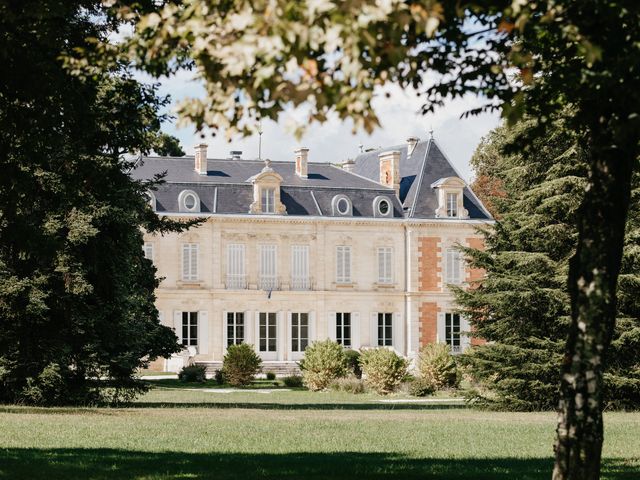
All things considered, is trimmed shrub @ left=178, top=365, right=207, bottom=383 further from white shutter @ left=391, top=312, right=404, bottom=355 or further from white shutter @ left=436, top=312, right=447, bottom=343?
white shutter @ left=436, top=312, right=447, bottom=343

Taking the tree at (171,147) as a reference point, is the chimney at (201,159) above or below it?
below

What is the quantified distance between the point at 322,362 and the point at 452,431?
19.3m

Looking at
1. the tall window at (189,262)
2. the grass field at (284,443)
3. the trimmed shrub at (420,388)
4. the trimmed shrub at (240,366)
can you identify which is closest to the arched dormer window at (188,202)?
the tall window at (189,262)

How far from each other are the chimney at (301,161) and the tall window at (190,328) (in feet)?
27.6

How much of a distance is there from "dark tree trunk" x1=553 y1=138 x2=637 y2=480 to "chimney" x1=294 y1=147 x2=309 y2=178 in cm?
4582

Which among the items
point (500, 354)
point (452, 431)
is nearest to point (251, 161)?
point (500, 354)

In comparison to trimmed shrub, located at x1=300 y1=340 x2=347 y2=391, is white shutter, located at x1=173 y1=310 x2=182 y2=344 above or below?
above

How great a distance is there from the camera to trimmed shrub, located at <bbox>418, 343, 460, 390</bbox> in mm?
36206

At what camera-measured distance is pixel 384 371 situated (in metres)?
35.8

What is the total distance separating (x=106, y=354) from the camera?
2483 cm

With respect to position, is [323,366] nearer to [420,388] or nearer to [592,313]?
[420,388]

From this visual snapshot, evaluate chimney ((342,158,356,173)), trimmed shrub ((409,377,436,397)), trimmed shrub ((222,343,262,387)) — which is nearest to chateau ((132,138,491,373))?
chimney ((342,158,356,173))

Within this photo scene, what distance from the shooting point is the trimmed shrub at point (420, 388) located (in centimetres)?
3466

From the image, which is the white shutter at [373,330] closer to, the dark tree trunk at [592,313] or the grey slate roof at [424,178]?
the grey slate roof at [424,178]
